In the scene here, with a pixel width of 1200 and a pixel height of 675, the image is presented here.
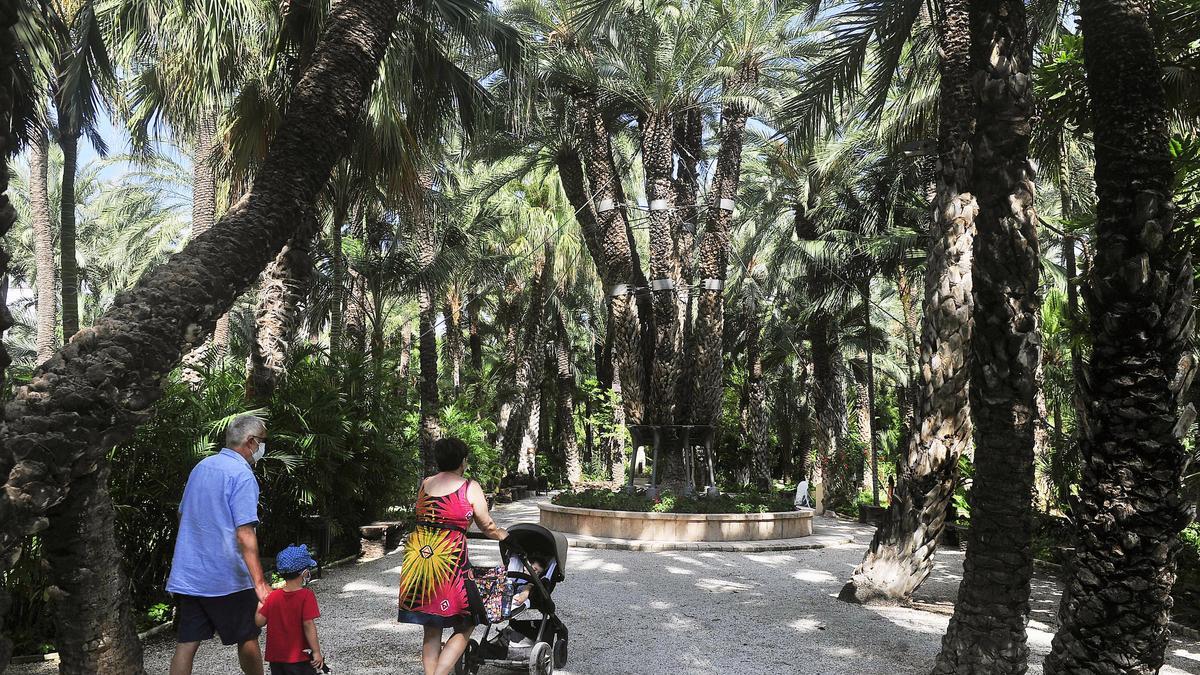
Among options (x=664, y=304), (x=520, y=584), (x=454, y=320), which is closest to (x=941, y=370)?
(x=520, y=584)

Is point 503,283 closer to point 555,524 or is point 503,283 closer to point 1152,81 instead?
point 555,524

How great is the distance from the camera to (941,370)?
8195 millimetres

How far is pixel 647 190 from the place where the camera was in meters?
17.7

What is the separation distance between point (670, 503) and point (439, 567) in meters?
11.2

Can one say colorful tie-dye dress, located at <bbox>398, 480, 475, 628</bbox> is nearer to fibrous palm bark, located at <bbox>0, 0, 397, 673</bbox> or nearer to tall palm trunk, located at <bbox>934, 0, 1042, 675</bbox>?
fibrous palm bark, located at <bbox>0, 0, 397, 673</bbox>

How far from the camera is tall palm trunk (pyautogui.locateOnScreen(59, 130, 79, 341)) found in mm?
12562

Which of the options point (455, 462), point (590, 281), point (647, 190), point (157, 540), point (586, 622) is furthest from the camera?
point (590, 281)

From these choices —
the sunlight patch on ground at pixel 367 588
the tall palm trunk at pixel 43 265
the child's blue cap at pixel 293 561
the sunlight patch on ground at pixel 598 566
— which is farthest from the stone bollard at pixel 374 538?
the tall palm trunk at pixel 43 265

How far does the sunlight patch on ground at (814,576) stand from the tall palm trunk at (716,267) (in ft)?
18.7

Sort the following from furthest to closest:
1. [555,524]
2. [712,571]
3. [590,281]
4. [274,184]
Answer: [590,281]
[555,524]
[712,571]
[274,184]

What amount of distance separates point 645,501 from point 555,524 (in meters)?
1.74

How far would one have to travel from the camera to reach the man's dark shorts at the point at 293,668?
4047mm

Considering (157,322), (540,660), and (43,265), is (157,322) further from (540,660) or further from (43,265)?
(43,265)

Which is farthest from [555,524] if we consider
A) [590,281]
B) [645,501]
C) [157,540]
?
[590,281]
